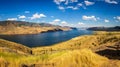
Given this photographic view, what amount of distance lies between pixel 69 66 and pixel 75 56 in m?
1.20

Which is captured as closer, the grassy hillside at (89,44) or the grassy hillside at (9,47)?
the grassy hillside at (9,47)

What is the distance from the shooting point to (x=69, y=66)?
17.1 meters

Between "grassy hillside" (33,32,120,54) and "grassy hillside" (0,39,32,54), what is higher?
"grassy hillside" (0,39,32,54)

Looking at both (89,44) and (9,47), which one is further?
(89,44)

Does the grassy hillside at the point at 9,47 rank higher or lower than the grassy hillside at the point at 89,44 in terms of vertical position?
higher

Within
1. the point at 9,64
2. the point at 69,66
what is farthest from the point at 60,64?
the point at 9,64

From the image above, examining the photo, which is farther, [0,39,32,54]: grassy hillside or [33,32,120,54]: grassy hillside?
[33,32,120,54]: grassy hillside

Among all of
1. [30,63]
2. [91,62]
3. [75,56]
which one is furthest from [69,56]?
[30,63]

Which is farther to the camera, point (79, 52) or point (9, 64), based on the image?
point (79, 52)

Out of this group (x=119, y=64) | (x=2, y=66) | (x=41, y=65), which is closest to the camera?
(x=2, y=66)

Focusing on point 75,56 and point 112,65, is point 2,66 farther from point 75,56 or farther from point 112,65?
point 112,65

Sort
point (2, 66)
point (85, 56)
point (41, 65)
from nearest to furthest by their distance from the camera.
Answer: point (2, 66)
point (41, 65)
point (85, 56)

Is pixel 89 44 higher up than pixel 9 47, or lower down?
lower down

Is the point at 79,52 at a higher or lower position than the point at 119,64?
higher
